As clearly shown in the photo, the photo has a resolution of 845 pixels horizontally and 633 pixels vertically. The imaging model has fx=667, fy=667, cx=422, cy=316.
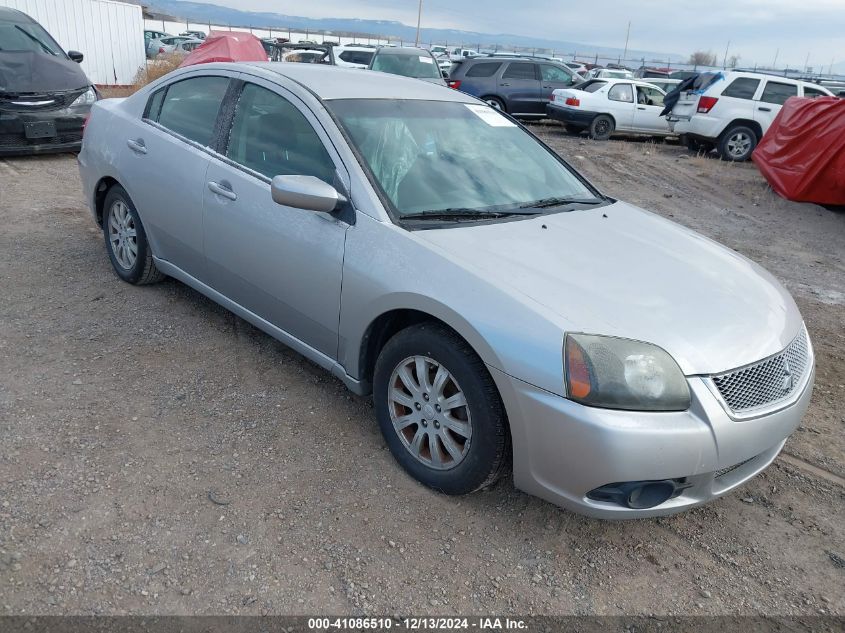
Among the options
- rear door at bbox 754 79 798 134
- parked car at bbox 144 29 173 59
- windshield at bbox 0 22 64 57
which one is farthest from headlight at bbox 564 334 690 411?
parked car at bbox 144 29 173 59

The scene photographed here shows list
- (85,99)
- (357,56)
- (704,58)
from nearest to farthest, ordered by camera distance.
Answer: (85,99)
(357,56)
(704,58)

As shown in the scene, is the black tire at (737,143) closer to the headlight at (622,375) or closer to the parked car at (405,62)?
the parked car at (405,62)

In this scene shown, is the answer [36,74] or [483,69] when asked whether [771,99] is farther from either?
[36,74]

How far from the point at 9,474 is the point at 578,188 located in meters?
3.07

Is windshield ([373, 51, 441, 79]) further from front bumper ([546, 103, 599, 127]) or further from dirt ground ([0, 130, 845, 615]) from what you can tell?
dirt ground ([0, 130, 845, 615])

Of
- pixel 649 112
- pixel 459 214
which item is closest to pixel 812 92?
pixel 649 112

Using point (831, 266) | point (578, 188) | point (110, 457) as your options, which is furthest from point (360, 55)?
point (110, 457)

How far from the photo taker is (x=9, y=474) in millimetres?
2711

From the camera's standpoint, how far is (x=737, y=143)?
12398 mm

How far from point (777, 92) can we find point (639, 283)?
11.9 m

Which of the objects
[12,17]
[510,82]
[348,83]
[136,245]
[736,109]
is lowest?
[136,245]

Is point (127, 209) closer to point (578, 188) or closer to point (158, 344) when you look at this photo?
point (158, 344)

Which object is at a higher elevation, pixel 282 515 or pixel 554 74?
pixel 554 74

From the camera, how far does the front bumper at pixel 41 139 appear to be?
26.4 ft
